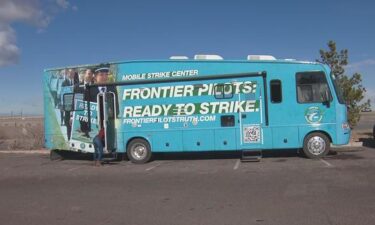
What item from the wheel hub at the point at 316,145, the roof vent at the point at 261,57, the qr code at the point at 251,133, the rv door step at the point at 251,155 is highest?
the roof vent at the point at 261,57

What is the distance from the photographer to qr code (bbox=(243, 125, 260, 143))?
16094 mm

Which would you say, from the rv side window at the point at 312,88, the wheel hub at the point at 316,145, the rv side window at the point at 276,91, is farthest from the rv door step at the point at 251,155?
the rv side window at the point at 312,88

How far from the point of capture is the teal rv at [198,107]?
1589 centimetres

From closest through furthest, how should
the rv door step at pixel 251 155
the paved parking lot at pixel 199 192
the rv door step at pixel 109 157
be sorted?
1. the paved parking lot at pixel 199 192
2. the rv door step at pixel 251 155
3. the rv door step at pixel 109 157

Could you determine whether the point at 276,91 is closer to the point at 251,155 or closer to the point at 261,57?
the point at 261,57

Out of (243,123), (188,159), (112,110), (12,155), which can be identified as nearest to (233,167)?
(243,123)

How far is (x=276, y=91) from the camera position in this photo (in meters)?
16.1

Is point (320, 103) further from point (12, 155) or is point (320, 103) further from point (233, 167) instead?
point (12, 155)

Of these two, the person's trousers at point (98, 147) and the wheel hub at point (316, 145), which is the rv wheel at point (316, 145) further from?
the person's trousers at point (98, 147)

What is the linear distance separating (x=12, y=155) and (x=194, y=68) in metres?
10.3

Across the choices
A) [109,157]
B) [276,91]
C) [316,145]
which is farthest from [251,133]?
[109,157]

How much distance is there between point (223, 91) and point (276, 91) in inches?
65.8

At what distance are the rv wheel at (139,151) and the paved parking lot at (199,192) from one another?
1.59ft

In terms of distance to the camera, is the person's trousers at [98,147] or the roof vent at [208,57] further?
the person's trousers at [98,147]
